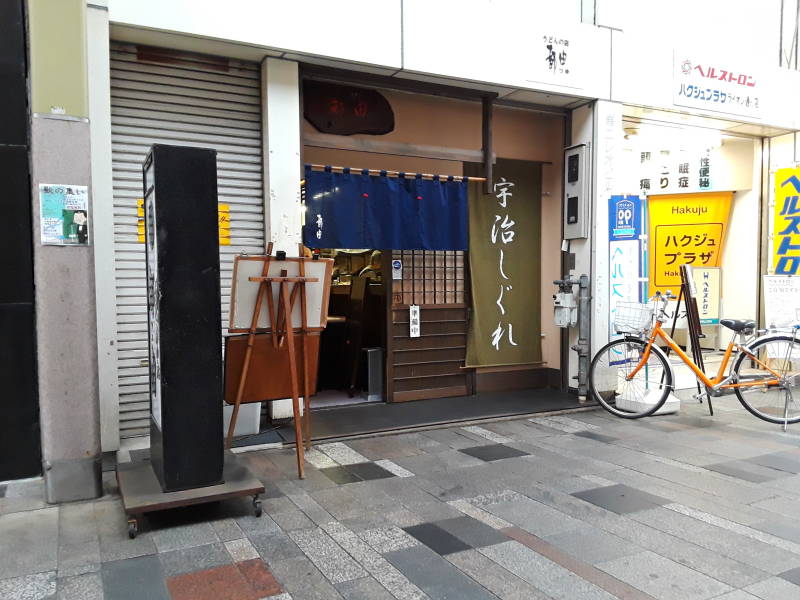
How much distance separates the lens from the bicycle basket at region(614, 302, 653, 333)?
7453mm

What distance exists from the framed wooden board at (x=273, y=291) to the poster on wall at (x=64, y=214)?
1.18 meters

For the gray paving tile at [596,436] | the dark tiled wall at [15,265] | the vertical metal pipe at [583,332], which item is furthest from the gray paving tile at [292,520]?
the vertical metal pipe at [583,332]

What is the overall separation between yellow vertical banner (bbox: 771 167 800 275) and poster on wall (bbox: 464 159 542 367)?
4.29 metres

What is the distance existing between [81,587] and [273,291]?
265 cm

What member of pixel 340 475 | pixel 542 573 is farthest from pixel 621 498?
pixel 340 475

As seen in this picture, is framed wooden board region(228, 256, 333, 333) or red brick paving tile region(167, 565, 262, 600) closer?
red brick paving tile region(167, 565, 262, 600)

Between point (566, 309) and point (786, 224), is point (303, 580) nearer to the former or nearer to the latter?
point (566, 309)

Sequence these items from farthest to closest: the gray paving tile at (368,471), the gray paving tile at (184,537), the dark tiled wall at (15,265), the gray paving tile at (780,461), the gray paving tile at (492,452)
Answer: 1. the gray paving tile at (492,452)
2. the gray paving tile at (780,461)
3. the gray paving tile at (368,471)
4. the dark tiled wall at (15,265)
5. the gray paving tile at (184,537)

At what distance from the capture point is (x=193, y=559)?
12.6ft

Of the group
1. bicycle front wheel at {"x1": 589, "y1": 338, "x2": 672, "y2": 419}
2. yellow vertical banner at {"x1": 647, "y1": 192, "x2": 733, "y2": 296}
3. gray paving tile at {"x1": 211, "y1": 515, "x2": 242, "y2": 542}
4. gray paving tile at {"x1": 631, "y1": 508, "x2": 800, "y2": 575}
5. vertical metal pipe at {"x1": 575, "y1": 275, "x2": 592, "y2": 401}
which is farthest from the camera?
yellow vertical banner at {"x1": 647, "y1": 192, "x2": 733, "y2": 296}

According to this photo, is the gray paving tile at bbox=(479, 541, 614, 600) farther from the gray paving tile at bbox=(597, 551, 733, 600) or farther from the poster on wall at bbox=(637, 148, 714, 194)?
the poster on wall at bbox=(637, 148, 714, 194)

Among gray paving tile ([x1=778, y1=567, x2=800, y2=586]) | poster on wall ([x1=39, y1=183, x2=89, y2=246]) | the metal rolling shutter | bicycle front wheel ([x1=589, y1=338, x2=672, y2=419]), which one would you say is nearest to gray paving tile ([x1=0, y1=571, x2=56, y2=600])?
poster on wall ([x1=39, y1=183, x2=89, y2=246])

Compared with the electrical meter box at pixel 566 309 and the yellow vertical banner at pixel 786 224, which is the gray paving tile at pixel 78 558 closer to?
the electrical meter box at pixel 566 309

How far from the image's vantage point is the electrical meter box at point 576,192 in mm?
8438
